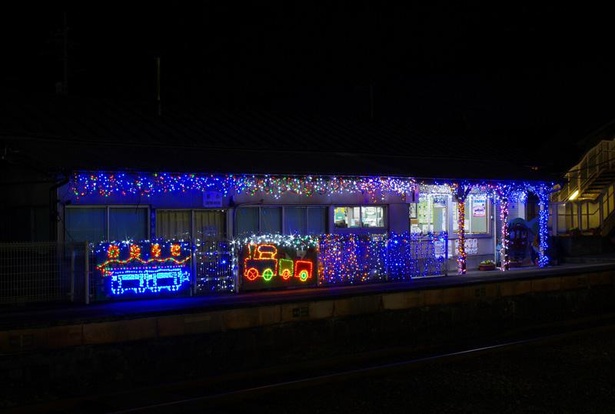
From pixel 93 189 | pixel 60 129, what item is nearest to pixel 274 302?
pixel 93 189

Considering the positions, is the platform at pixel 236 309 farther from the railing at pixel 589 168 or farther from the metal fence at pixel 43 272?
the railing at pixel 589 168

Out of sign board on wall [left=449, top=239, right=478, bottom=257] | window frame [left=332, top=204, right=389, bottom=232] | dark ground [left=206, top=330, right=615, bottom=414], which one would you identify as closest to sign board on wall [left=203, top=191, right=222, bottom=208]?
window frame [left=332, top=204, right=389, bottom=232]

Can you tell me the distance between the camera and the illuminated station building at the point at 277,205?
1449 centimetres

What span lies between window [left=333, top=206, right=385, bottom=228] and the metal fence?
7007 millimetres

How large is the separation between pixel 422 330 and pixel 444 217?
704 cm

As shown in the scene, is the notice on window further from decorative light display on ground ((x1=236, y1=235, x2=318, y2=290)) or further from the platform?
decorative light display on ground ((x1=236, y1=235, x2=318, y2=290))

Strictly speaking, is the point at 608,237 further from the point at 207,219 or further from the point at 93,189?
the point at 93,189

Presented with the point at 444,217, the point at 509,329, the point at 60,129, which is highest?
the point at 60,129

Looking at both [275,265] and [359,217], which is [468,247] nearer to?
[359,217]

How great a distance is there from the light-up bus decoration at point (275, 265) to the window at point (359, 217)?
8.56ft

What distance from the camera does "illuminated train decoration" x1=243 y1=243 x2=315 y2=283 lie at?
15.4m

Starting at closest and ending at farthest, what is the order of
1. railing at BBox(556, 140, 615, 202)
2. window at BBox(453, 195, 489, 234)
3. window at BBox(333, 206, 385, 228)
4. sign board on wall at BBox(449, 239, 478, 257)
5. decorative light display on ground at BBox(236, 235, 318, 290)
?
decorative light display on ground at BBox(236, 235, 318, 290) < window at BBox(333, 206, 385, 228) < sign board on wall at BBox(449, 239, 478, 257) < window at BBox(453, 195, 489, 234) < railing at BBox(556, 140, 615, 202)

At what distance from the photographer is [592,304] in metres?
18.8

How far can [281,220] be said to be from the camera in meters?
17.5
